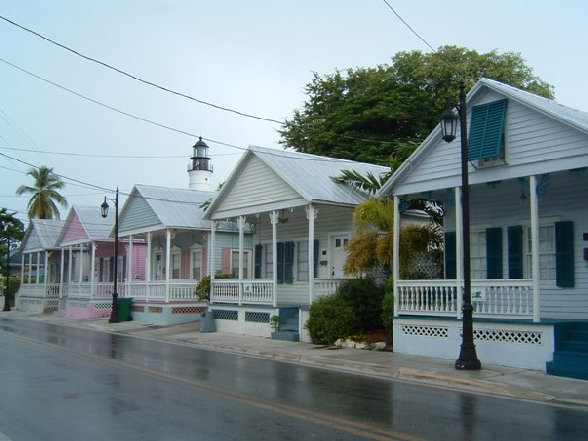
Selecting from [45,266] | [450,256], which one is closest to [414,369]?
[450,256]

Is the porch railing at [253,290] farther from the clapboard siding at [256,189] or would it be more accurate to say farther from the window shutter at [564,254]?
the window shutter at [564,254]

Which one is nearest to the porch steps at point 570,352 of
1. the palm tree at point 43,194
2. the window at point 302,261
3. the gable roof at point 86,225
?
the window at point 302,261

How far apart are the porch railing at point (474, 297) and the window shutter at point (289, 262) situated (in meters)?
7.86

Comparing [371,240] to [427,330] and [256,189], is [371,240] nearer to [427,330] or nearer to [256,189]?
[427,330]

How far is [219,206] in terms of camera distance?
2544 cm

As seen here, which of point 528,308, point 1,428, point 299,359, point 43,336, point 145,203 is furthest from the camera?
point 145,203

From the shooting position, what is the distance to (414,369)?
546 inches

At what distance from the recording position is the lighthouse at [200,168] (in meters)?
48.2

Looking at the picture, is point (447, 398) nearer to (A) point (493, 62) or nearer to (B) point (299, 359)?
(B) point (299, 359)

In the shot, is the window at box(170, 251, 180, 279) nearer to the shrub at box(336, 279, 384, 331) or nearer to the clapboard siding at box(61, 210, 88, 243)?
the clapboard siding at box(61, 210, 88, 243)

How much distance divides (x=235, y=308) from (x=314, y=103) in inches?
773

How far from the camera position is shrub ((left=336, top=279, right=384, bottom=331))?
19328mm

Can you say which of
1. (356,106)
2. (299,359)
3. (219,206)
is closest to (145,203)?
(219,206)

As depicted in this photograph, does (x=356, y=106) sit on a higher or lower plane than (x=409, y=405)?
higher
